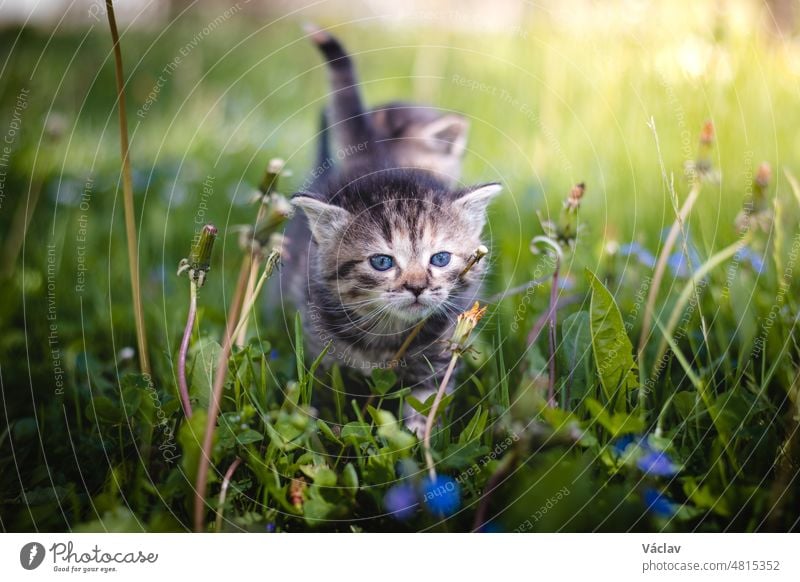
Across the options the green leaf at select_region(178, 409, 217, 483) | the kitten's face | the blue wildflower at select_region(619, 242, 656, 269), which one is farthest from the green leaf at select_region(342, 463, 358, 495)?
the blue wildflower at select_region(619, 242, 656, 269)

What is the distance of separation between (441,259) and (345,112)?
27.6 inches

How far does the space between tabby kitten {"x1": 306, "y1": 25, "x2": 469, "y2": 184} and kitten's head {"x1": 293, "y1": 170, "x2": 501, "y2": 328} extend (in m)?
0.31

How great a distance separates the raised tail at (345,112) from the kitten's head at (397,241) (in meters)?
0.50

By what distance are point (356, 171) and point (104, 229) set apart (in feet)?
2.93

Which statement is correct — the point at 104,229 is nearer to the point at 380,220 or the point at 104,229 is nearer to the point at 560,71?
the point at 380,220

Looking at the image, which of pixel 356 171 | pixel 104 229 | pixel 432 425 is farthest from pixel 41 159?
pixel 432 425

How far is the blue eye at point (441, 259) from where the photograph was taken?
1.29 meters

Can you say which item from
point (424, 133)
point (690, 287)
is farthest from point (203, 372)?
point (424, 133)

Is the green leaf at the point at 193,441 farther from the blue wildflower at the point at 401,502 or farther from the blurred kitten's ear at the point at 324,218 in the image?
the blurred kitten's ear at the point at 324,218

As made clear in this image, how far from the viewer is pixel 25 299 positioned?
1509 mm

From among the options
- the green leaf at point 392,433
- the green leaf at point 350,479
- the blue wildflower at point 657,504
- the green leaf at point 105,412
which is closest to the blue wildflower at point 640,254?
the blue wildflower at point 657,504

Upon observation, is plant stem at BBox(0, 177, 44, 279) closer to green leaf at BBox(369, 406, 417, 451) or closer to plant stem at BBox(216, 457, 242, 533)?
plant stem at BBox(216, 457, 242, 533)

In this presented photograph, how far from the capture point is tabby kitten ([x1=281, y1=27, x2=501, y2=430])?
128 centimetres

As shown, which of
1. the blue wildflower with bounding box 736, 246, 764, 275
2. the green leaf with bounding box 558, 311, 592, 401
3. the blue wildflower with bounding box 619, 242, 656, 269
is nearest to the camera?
the green leaf with bounding box 558, 311, 592, 401
